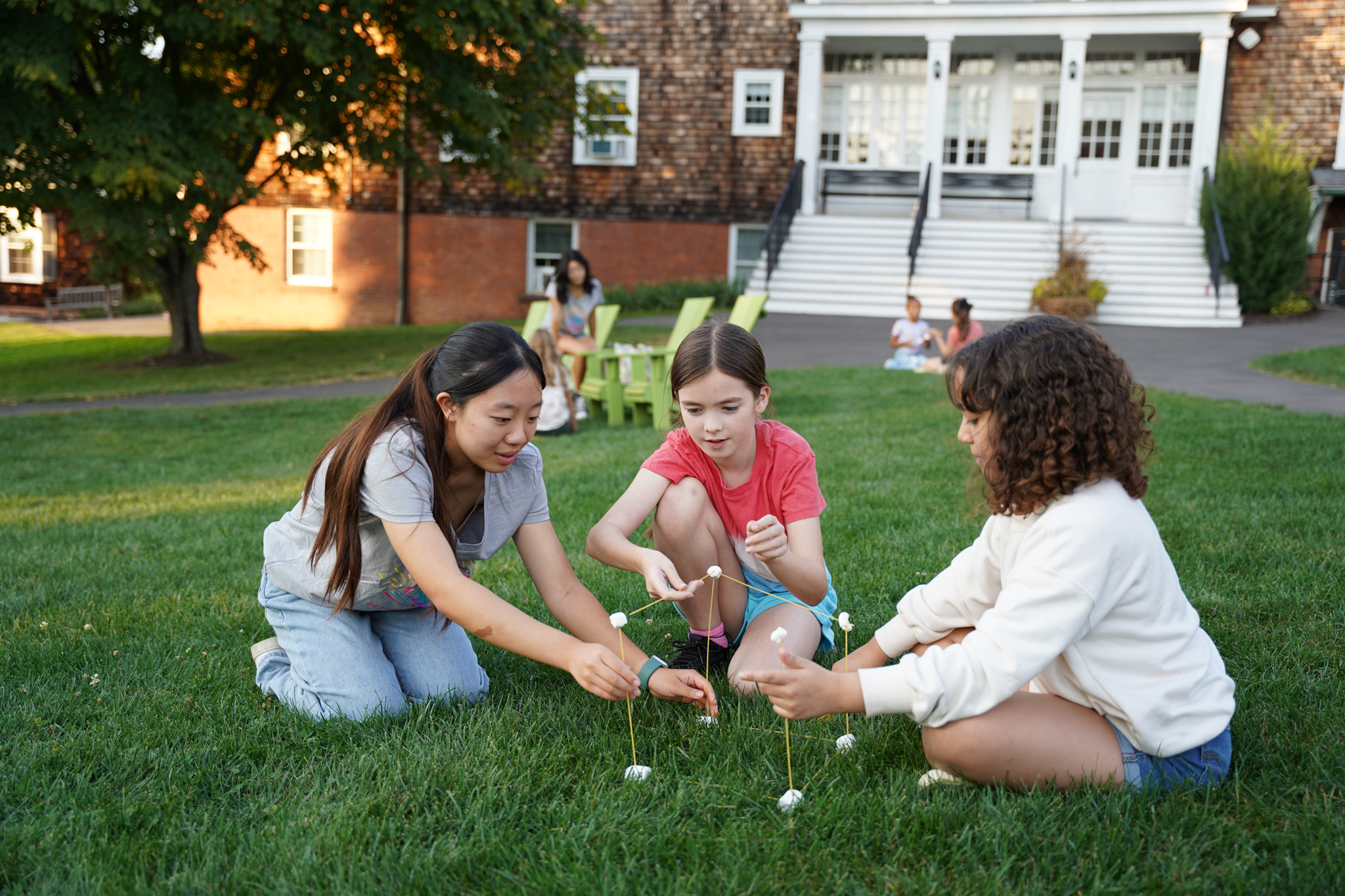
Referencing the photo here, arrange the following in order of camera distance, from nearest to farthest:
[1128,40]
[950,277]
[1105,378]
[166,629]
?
[1105,378] → [166,629] → [950,277] → [1128,40]

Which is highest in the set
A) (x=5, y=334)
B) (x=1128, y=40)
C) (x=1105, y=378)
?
(x=1128, y=40)

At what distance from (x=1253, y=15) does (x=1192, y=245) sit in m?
4.47

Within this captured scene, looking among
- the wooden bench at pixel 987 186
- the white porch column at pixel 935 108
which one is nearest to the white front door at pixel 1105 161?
the wooden bench at pixel 987 186

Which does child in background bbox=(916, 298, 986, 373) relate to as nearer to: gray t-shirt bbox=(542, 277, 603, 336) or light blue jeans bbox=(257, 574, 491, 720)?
gray t-shirt bbox=(542, 277, 603, 336)

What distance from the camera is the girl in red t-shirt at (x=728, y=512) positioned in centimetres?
289

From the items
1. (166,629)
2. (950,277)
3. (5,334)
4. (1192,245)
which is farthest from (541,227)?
(166,629)

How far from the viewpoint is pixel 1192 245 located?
59.5 feet

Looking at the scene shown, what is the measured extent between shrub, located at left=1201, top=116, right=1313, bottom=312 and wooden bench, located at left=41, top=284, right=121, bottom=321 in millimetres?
24091

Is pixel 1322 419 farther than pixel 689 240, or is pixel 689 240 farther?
pixel 689 240

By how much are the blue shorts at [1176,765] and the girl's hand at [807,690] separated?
2.06 ft

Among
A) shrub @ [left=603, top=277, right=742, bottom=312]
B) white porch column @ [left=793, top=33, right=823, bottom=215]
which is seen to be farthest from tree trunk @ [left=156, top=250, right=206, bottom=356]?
white porch column @ [left=793, top=33, right=823, bottom=215]

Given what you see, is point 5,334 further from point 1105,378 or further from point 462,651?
point 1105,378

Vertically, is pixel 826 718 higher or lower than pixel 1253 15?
lower

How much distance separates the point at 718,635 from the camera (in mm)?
3232
